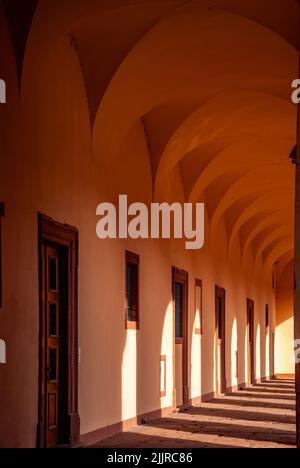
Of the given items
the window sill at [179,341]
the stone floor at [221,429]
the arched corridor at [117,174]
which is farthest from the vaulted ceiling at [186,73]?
the stone floor at [221,429]

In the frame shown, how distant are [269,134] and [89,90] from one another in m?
6.25

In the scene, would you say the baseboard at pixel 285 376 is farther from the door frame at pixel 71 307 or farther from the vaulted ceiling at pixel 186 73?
the door frame at pixel 71 307

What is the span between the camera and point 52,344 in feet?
34.9

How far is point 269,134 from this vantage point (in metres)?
17.5

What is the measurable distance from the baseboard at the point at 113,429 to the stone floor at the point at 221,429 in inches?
4.5

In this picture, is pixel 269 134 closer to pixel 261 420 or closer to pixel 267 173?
pixel 267 173

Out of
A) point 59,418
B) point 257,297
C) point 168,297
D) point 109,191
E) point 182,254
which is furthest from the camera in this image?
point 257,297

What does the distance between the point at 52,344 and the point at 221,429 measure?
4.25 m

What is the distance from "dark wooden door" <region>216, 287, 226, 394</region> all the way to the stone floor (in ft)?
8.76

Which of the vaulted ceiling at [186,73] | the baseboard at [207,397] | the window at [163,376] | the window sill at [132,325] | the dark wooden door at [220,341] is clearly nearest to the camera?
the vaulted ceiling at [186,73]

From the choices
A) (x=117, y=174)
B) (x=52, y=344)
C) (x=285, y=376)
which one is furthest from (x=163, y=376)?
(x=285, y=376)

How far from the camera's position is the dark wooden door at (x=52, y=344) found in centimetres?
1038

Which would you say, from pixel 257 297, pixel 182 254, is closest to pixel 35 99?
pixel 182 254

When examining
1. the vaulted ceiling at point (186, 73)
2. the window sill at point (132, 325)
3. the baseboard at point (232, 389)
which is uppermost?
the vaulted ceiling at point (186, 73)
